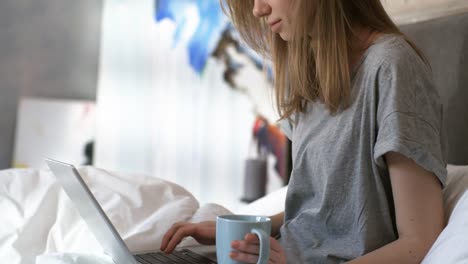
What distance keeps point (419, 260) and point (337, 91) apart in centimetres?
30

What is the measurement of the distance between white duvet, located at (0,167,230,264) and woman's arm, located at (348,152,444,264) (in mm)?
423

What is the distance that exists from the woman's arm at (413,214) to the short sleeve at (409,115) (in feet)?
0.07

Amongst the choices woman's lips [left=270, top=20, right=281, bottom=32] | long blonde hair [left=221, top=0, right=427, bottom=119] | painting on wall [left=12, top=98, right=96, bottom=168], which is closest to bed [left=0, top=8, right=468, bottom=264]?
long blonde hair [left=221, top=0, right=427, bottom=119]

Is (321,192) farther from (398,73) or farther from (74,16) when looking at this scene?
(74,16)

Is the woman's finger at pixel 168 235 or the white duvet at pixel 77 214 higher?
the woman's finger at pixel 168 235

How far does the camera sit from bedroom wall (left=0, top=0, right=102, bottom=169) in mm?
3023

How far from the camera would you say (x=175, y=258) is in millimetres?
946

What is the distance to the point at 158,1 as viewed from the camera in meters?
3.28

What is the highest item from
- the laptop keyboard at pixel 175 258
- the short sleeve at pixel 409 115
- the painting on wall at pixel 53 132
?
the short sleeve at pixel 409 115

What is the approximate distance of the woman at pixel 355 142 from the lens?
83cm

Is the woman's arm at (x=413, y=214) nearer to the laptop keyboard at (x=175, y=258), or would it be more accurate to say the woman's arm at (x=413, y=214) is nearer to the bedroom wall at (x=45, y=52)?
the laptop keyboard at (x=175, y=258)

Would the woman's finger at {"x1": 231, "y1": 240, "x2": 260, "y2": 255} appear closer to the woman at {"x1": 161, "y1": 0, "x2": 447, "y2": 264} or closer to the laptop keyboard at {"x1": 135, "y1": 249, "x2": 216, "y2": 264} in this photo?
the woman at {"x1": 161, "y1": 0, "x2": 447, "y2": 264}

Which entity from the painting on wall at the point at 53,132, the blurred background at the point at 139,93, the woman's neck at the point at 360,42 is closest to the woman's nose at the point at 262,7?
the woman's neck at the point at 360,42

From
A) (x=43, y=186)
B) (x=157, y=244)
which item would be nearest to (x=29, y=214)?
(x=43, y=186)
